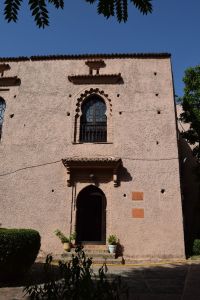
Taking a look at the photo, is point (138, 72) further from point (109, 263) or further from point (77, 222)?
point (109, 263)

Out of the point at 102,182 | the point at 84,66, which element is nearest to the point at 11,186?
the point at 102,182

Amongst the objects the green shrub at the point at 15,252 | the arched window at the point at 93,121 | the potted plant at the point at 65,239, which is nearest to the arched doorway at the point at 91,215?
the potted plant at the point at 65,239

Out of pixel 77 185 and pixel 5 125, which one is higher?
pixel 5 125

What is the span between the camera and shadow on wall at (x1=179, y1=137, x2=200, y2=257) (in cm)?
1574

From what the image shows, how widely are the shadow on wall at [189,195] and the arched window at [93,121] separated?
19.3 ft

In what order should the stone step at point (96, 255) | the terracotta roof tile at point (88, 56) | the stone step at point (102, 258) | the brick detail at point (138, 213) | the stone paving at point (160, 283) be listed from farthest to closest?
the terracotta roof tile at point (88, 56), the brick detail at point (138, 213), the stone step at point (96, 255), the stone step at point (102, 258), the stone paving at point (160, 283)

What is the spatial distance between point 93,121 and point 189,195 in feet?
25.6

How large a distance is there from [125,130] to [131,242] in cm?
516

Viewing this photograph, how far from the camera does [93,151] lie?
13.1m

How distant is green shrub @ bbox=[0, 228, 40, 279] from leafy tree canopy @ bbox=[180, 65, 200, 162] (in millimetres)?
10722

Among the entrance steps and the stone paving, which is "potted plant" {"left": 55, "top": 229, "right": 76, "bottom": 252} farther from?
the stone paving

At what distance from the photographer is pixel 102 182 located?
12562mm

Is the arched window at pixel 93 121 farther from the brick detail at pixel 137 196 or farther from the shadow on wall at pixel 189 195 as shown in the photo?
the shadow on wall at pixel 189 195

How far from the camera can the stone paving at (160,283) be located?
5.87 meters
